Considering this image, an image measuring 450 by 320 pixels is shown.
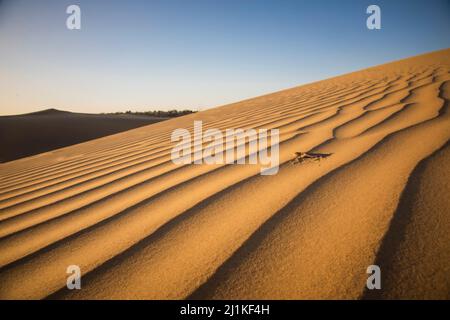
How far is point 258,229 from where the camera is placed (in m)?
0.96

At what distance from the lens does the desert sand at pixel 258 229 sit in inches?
28.9

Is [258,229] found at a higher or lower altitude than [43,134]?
lower

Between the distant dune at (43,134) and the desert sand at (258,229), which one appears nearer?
the desert sand at (258,229)

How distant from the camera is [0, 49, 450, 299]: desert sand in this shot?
73cm

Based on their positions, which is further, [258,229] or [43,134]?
[43,134]

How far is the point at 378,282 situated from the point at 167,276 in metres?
0.59

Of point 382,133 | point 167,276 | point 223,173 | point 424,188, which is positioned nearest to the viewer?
point 167,276

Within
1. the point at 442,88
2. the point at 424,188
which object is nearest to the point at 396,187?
the point at 424,188

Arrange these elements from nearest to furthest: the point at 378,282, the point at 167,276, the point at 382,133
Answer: the point at 378,282 → the point at 167,276 → the point at 382,133

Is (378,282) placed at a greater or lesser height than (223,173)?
lesser

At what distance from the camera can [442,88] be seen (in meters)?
2.60

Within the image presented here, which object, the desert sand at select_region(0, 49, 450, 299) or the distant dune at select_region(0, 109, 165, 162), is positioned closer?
the desert sand at select_region(0, 49, 450, 299)

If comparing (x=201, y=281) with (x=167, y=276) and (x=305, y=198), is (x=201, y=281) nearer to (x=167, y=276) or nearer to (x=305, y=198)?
(x=167, y=276)
